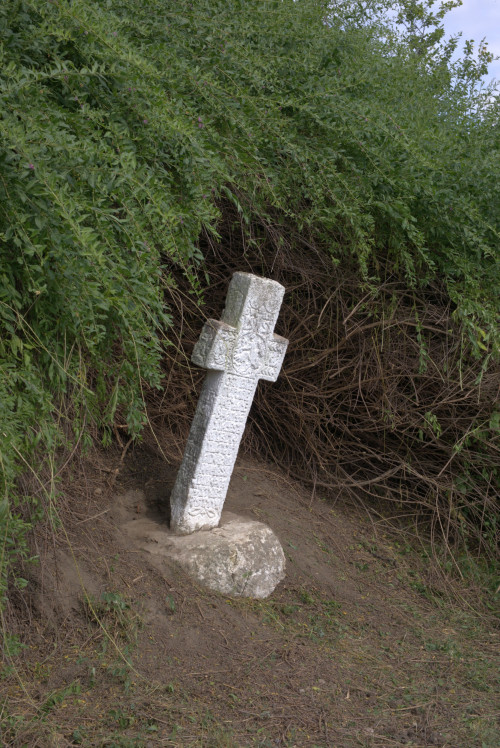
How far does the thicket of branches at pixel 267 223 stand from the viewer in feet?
9.06

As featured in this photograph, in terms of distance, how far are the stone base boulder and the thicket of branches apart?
0.64 meters

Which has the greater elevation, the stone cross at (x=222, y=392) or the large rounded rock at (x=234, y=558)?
the stone cross at (x=222, y=392)

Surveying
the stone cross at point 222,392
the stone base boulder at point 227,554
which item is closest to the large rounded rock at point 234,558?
the stone base boulder at point 227,554

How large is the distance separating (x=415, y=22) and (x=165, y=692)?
6525 mm

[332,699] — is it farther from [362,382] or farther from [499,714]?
[362,382]

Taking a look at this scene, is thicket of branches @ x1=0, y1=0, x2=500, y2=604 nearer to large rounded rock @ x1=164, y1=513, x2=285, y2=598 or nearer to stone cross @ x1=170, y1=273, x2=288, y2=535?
stone cross @ x1=170, y1=273, x2=288, y2=535

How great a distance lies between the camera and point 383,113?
4.26 meters

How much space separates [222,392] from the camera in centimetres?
393

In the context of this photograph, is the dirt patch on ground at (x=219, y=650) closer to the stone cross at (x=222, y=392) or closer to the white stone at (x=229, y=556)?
the white stone at (x=229, y=556)

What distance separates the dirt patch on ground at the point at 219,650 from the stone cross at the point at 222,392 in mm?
293

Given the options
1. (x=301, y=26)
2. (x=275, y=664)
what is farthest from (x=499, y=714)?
(x=301, y=26)

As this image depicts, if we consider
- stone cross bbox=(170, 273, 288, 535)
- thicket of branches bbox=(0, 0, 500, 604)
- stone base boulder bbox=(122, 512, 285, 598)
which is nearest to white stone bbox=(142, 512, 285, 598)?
stone base boulder bbox=(122, 512, 285, 598)

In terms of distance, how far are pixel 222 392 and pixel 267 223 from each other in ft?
4.07

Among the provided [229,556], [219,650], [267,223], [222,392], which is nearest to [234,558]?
[229,556]
